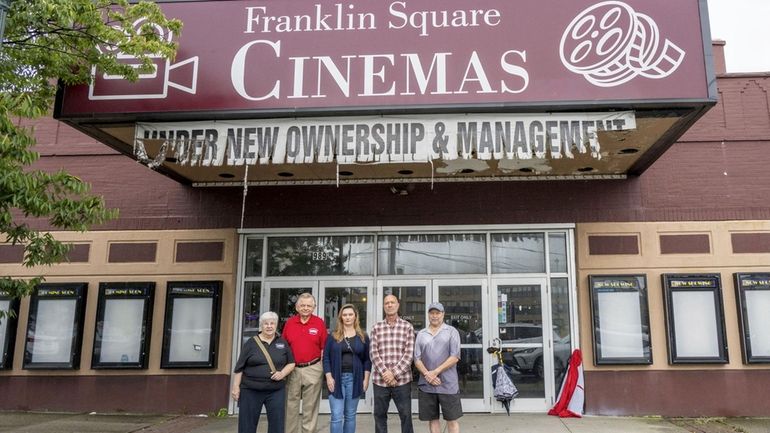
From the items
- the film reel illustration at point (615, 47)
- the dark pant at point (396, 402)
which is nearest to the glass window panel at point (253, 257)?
the dark pant at point (396, 402)

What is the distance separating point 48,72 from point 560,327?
26.1ft

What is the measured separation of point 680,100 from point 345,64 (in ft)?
13.0

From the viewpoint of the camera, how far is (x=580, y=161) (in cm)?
871

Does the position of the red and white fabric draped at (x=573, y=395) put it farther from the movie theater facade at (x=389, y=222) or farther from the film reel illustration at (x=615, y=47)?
the film reel illustration at (x=615, y=47)

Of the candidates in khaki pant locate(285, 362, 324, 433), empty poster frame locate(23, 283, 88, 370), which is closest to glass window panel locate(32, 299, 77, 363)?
empty poster frame locate(23, 283, 88, 370)

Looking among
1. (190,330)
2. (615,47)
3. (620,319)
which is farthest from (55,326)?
(615,47)

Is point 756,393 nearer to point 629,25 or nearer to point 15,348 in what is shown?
point 629,25

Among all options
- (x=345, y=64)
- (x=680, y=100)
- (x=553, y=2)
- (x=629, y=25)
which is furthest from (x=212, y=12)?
(x=680, y=100)

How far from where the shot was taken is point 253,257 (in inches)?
393

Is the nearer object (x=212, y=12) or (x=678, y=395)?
(x=212, y=12)

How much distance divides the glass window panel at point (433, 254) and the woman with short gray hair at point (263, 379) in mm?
3775

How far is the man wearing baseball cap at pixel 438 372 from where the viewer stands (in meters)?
6.16

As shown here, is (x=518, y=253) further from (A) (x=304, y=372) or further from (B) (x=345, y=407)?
(A) (x=304, y=372)

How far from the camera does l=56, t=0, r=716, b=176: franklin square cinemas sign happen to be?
6945 millimetres
